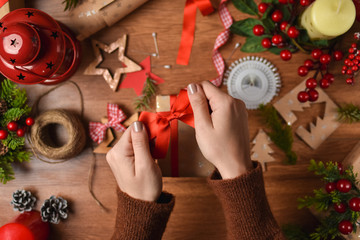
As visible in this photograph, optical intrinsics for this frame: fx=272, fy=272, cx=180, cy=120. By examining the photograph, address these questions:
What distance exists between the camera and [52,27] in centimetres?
80

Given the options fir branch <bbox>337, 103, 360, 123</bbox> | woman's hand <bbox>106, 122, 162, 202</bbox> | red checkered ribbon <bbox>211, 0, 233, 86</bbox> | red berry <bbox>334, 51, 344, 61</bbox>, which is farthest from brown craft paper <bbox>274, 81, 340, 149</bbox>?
woman's hand <bbox>106, 122, 162, 202</bbox>

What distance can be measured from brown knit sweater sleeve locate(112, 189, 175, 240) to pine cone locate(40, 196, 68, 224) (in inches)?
11.2

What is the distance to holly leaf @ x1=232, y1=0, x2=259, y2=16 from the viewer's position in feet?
3.14

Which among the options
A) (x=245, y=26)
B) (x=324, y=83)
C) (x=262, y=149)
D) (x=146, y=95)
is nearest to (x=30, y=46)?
(x=146, y=95)

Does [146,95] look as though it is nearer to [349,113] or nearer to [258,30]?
[258,30]

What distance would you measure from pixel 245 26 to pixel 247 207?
0.61m

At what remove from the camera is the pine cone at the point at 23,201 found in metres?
0.97

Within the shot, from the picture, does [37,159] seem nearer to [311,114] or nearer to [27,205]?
[27,205]

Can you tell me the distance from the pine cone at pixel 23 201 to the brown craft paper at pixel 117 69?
50 cm

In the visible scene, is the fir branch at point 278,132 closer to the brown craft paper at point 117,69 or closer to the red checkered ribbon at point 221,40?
the red checkered ribbon at point 221,40

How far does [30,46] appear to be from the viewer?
28.7 inches

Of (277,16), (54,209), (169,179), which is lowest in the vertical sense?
Answer: (54,209)

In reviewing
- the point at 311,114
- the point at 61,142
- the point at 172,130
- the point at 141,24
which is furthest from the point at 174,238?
the point at 141,24

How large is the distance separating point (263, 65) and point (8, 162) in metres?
1.00
